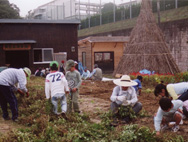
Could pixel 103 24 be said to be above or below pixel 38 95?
above

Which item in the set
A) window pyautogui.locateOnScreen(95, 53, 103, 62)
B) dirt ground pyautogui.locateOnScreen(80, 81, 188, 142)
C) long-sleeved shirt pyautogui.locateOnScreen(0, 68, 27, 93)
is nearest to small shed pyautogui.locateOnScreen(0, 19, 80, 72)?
window pyautogui.locateOnScreen(95, 53, 103, 62)

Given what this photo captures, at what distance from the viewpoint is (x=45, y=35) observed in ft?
72.5

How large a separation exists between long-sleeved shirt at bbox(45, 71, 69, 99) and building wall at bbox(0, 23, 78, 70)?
15468 mm

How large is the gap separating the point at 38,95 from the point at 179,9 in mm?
17187

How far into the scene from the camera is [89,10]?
3800 centimetres

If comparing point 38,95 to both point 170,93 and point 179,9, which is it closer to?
point 170,93

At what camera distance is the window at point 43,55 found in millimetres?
22203

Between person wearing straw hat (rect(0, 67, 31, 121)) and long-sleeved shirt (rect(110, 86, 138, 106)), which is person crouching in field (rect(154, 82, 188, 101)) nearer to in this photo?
long-sleeved shirt (rect(110, 86, 138, 106))

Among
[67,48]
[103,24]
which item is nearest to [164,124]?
[67,48]

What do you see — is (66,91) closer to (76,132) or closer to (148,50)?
(76,132)

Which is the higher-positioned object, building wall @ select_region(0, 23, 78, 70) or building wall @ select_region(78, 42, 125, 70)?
building wall @ select_region(0, 23, 78, 70)

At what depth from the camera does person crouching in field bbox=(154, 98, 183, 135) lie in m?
5.23

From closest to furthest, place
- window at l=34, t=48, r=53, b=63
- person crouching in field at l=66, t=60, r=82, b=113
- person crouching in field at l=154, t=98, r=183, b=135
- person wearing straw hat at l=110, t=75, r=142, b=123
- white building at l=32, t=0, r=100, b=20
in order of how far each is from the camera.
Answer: person crouching in field at l=154, t=98, r=183, b=135 < person wearing straw hat at l=110, t=75, r=142, b=123 < person crouching in field at l=66, t=60, r=82, b=113 < window at l=34, t=48, r=53, b=63 < white building at l=32, t=0, r=100, b=20

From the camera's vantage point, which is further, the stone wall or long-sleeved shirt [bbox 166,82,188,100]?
the stone wall
